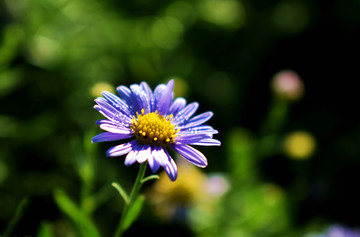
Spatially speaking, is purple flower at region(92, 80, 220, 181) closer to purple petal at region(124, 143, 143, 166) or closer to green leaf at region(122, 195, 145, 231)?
purple petal at region(124, 143, 143, 166)

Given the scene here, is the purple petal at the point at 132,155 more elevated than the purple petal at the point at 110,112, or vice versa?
the purple petal at the point at 110,112

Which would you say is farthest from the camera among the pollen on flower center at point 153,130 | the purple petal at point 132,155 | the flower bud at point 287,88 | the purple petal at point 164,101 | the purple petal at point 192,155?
the flower bud at point 287,88

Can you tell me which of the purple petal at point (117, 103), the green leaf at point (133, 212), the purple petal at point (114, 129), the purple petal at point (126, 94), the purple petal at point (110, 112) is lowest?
the green leaf at point (133, 212)

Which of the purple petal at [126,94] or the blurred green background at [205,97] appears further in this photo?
the blurred green background at [205,97]

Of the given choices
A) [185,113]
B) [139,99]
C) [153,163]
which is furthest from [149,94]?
[153,163]

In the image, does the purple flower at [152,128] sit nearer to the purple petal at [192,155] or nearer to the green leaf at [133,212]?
the purple petal at [192,155]

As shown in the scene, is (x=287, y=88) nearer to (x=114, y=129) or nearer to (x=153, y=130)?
(x=153, y=130)

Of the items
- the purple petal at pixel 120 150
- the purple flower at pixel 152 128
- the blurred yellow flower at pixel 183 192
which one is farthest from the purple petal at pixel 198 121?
the blurred yellow flower at pixel 183 192

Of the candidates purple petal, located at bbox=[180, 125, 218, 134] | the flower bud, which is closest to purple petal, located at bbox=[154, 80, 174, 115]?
purple petal, located at bbox=[180, 125, 218, 134]
